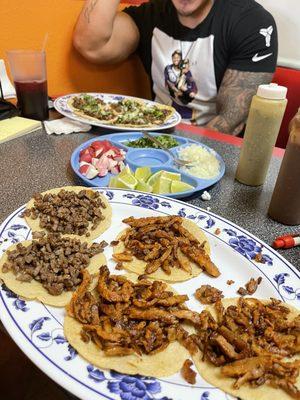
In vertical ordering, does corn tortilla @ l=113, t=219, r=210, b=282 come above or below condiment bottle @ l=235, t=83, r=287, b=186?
below

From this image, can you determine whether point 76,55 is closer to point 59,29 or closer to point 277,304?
point 59,29

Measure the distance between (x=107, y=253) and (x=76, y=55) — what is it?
265cm

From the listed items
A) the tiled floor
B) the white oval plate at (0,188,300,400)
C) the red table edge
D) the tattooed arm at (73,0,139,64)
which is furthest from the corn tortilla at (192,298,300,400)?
the tattooed arm at (73,0,139,64)

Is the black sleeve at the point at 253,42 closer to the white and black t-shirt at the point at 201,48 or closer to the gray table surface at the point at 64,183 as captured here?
the white and black t-shirt at the point at 201,48

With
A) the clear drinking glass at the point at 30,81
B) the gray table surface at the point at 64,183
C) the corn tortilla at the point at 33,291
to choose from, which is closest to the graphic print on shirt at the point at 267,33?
the gray table surface at the point at 64,183

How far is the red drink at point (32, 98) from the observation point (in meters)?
2.48

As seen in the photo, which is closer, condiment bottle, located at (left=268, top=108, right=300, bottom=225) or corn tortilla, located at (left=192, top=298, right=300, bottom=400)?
corn tortilla, located at (left=192, top=298, right=300, bottom=400)

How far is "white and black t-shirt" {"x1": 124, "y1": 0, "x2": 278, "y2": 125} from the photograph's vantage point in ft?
10.5

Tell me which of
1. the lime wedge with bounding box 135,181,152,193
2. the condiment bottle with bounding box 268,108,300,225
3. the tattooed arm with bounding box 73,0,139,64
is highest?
the tattooed arm with bounding box 73,0,139,64

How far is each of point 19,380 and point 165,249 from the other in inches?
62.2

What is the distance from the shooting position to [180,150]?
2191 millimetres

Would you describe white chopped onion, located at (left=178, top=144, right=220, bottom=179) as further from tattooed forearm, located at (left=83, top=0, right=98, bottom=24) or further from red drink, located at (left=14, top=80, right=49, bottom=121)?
tattooed forearm, located at (left=83, top=0, right=98, bottom=24)

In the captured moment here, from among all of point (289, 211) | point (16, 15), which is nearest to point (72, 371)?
point (289, 211)

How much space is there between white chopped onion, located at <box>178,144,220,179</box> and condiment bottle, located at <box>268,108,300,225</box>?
43 cm
